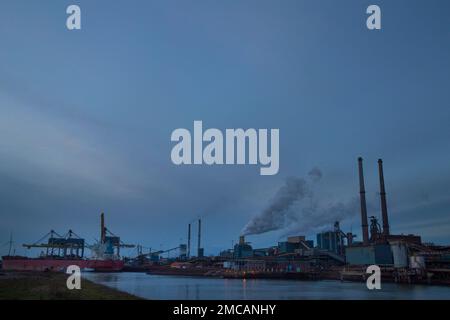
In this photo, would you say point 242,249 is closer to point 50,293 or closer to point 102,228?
point 102,228

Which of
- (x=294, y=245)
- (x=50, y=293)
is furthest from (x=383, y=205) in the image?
(x=50, y=293)

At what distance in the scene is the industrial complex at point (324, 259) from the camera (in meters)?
76.8

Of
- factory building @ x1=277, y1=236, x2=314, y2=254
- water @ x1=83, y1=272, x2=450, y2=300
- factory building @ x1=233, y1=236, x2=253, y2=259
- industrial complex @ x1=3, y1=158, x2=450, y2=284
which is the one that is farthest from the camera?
factory building @ x1=233, y1=236, x2=253, y2=259

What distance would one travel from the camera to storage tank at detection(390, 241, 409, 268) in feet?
255

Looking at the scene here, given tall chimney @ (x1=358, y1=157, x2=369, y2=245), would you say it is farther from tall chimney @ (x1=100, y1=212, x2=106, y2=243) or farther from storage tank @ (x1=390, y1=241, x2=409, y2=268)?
tall chimney @ (x1=100, y1=212, x2=106, y2=243)

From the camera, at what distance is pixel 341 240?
125 meters

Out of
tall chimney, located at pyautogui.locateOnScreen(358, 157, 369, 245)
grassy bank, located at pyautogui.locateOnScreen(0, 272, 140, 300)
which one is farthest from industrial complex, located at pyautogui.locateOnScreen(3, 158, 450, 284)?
grassy bank, located at pyautogui.locateOnScreen(0, 272, 140, 300)

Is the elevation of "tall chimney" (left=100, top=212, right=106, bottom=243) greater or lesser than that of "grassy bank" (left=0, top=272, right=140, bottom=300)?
greater

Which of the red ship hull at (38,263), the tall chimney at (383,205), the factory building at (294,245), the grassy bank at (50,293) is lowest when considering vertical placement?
the red ship hull at (38,263)

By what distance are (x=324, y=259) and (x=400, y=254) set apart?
141ft

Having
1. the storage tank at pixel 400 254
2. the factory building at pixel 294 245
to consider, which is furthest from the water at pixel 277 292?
the factory building at pixel 294 245

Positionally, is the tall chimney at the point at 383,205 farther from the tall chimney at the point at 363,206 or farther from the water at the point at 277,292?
the water at the point at 277,292

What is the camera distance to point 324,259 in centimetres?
11925
